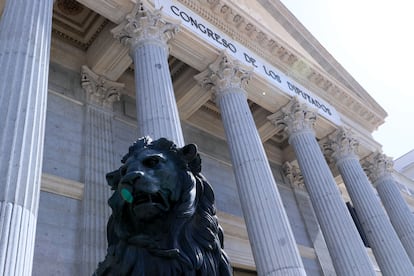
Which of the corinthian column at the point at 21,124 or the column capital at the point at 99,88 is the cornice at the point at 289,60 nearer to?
the column capital at the point at 99,88

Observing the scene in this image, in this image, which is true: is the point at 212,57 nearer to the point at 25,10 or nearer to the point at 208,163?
the point at 208,163

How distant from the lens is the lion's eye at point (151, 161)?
7.96 ft

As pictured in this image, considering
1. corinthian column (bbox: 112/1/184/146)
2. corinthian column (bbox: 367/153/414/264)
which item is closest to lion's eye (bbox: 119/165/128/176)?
corinthian column (bbox: 112/1/184/146)

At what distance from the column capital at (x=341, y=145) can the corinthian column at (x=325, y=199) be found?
2349 millimetres

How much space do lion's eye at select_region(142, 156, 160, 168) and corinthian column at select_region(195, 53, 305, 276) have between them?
6.50m

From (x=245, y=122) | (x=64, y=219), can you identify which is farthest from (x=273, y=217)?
(x=64, y=219)

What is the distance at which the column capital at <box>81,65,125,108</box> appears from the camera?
1191 centimetres

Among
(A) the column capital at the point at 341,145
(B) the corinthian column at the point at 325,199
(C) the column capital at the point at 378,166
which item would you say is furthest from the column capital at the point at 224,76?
(C) the column capital at the point at 378,166

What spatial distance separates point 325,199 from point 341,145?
4.53m

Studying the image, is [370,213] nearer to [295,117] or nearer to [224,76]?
[295,117]

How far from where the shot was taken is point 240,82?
11.9 meters

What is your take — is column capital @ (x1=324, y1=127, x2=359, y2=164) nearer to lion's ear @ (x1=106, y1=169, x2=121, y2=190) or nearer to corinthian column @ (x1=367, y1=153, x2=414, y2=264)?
corinthian column @ (x1=367, y1=153, x2=414, y2=264)

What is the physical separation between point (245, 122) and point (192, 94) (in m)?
3.43

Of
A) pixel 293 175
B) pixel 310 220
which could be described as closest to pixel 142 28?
pixel 293 175
